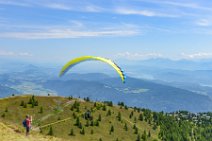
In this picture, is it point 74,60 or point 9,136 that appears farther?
point 74,60

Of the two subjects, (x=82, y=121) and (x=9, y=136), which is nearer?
(x=9, y=136)

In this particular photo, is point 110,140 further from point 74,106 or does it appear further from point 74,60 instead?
point 74,60

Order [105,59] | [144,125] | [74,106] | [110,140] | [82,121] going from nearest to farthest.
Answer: [105,59] → [110,140] → [82,121] → [74,106] → [144,125]

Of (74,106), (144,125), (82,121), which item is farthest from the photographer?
(144,125)

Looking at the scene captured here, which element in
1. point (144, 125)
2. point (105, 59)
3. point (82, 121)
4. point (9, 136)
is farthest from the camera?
point (144, 125)

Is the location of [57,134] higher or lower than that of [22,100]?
lower

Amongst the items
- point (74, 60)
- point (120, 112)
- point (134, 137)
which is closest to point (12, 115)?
point (134, 137)

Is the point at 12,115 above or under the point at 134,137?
above

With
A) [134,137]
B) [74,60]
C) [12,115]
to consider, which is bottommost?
[134,137]

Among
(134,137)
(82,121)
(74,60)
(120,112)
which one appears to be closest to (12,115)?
(82,121)

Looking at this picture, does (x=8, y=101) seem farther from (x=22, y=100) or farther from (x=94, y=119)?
(x=94, y=119)
